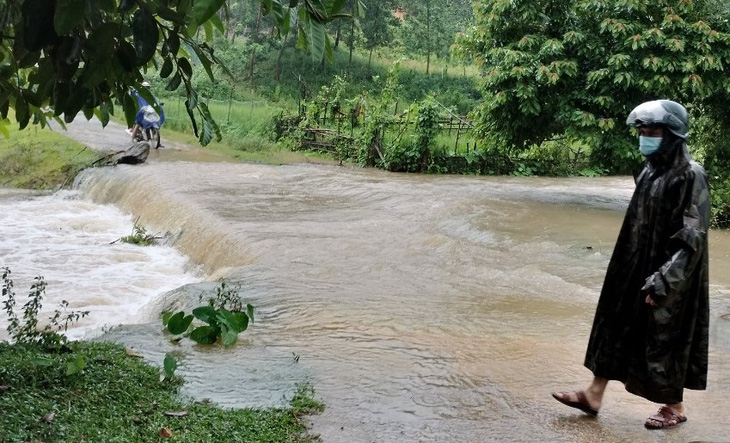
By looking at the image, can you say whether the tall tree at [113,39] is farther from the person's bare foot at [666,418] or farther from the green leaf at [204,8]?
the person's bare foot at [666,418]

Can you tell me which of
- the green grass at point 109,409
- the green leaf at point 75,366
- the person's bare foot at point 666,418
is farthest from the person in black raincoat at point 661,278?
the green leaf at point 75,366

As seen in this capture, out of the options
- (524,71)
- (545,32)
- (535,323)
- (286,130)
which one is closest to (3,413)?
(535,323)

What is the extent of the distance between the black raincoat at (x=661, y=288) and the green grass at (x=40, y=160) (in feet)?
48.8

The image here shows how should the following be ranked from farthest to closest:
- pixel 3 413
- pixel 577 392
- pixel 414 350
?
pixel 414 350, pixel 577 392, pixel 3 413

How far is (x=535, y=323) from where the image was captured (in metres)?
6.94

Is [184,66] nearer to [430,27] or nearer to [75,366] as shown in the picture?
[75,366]

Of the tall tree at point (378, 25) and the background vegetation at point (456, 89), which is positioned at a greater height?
the tall tree at point (378, 25)

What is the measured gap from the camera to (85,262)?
1104cm

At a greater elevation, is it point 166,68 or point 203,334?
point 166,68

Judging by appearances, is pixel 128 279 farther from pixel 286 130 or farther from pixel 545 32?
pixel 286 130

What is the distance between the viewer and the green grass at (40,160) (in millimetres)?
17031

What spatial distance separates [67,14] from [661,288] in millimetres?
3111

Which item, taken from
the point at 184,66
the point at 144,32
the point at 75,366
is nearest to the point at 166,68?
the point at 184,66

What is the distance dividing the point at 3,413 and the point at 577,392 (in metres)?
Answer: 3.05
